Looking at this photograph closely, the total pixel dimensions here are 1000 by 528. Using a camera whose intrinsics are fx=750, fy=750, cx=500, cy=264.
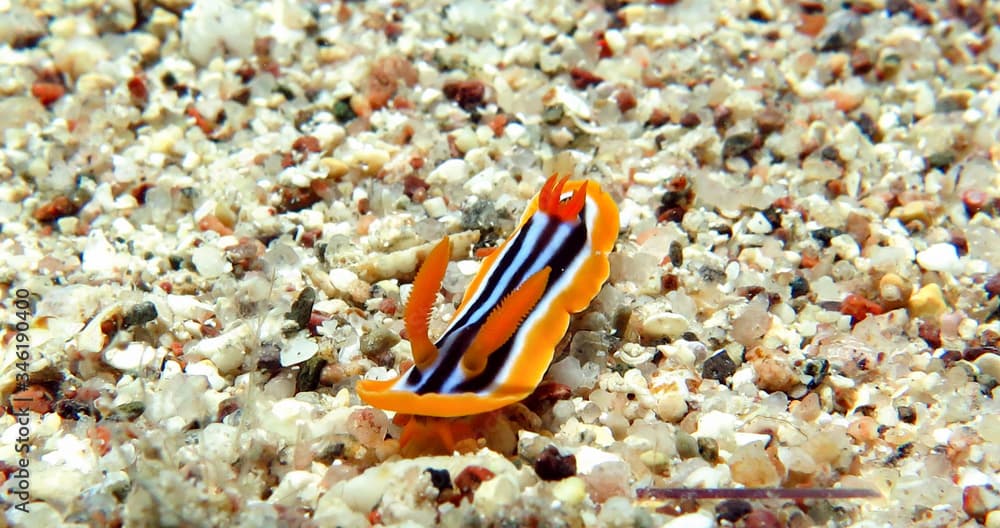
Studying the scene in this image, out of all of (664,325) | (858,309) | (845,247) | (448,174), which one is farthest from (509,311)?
(845,247)

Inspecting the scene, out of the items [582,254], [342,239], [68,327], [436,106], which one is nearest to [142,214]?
[68,327]

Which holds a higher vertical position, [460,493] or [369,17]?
[369,17]

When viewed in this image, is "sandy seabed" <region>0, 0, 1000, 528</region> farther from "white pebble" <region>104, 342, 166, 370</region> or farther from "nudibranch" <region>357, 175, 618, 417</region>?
"nudibranch" <region>357, 175, 618, 417</region>

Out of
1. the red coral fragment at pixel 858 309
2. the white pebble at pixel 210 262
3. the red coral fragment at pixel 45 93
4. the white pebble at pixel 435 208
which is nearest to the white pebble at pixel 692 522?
the red coral fragment at pixel 858 309

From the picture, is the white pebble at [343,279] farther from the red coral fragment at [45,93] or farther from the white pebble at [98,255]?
the red coral fragment at [45,93]

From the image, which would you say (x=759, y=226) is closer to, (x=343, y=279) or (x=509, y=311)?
(x=509, y=311)

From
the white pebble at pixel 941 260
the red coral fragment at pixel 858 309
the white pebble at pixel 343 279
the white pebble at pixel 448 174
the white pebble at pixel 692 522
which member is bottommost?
the red coral fragment at pixel 858 309

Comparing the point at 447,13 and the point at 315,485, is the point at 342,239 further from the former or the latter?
the point at 447,13
